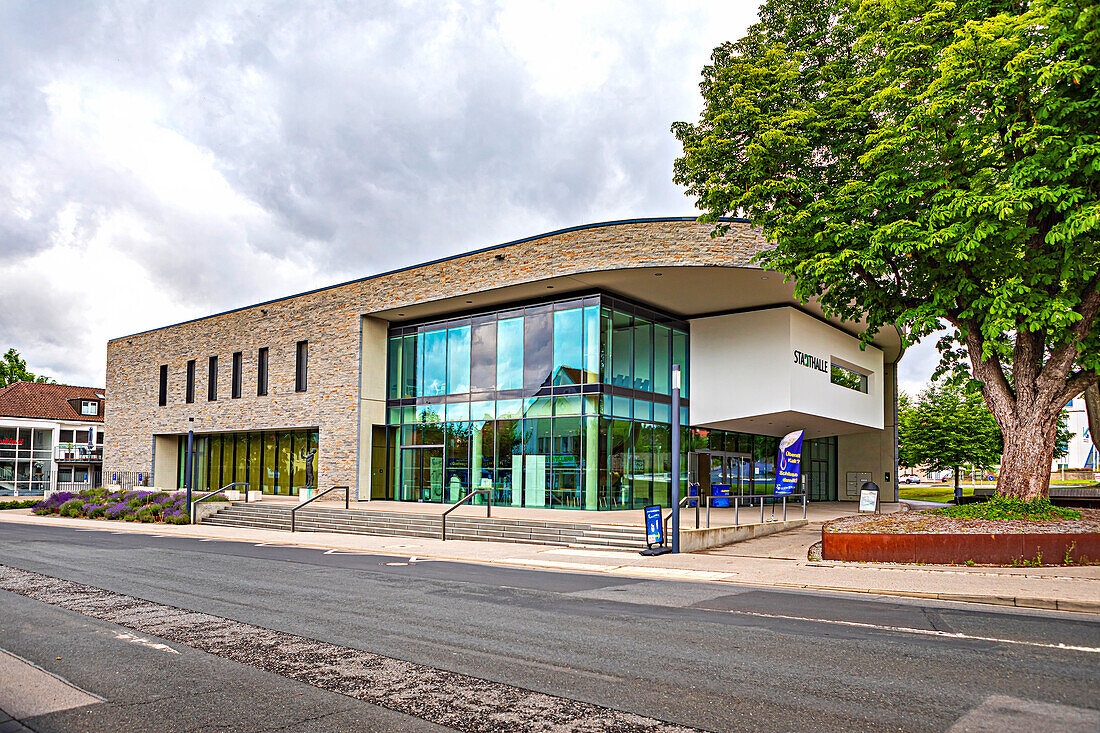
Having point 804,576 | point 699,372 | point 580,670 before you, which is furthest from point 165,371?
point 580,670

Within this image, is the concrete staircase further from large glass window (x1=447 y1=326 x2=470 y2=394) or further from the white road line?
the white road line

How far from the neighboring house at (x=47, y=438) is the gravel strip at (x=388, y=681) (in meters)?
56.5

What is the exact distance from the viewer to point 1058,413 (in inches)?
621

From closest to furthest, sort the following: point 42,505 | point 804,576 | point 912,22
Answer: point 804,576 < point 912,22 < point 42,505

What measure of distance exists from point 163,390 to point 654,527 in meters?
34.0

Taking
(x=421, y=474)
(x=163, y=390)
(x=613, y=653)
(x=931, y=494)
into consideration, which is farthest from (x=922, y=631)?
(x=931, y=494)

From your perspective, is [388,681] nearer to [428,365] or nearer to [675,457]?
[675,457]

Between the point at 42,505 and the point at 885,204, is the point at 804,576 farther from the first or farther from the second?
the point at 42,505

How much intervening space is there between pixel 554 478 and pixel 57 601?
56.9ft

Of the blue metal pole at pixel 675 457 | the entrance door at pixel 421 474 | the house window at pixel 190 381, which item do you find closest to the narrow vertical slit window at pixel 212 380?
the house window at pixel 190 381

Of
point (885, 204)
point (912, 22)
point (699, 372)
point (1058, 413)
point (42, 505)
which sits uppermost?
point (912, 22)

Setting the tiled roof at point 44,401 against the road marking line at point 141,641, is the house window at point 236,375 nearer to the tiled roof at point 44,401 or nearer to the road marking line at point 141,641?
the road marking line at point 141,641

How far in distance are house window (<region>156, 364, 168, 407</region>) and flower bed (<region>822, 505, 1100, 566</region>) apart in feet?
121

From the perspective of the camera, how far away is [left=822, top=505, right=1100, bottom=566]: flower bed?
1380 cm
